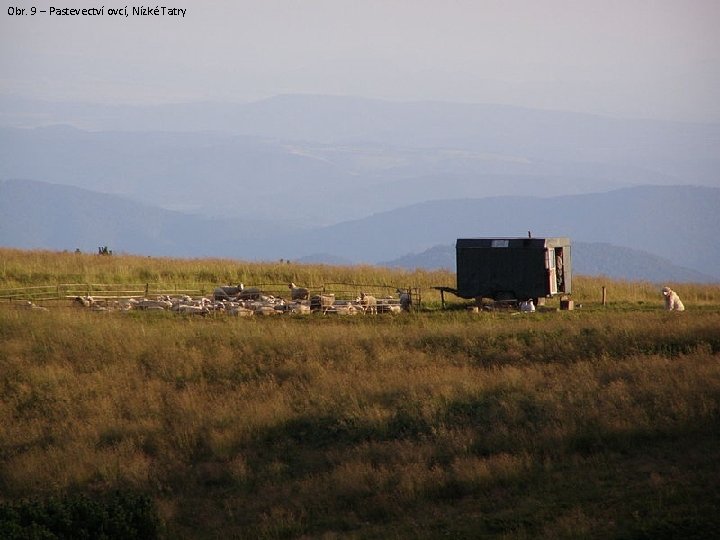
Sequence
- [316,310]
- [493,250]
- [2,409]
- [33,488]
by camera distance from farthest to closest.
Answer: [493,250] → [316,310] → [2,409] → [33,488]

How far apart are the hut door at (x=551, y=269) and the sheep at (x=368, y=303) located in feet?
20.2

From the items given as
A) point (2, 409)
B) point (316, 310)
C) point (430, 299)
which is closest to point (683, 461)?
point (2, 409)

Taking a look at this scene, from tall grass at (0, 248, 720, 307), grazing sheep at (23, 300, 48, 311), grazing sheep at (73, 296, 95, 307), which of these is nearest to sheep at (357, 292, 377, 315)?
tall grass at (0, 248, 720, 307)

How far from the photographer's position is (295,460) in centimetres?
2216

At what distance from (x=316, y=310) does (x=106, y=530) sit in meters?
20.3

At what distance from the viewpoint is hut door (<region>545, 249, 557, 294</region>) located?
126 ft

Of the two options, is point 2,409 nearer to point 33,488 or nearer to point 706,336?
point 33,488

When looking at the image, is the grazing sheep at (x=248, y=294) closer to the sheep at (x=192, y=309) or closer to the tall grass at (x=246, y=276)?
the sheep at (x=192, y=309)

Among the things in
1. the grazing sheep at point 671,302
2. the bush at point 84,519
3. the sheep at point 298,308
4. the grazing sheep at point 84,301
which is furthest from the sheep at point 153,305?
the bush at point 84,519

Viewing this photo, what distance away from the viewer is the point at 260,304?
37000mm

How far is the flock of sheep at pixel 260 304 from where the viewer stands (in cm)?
3619

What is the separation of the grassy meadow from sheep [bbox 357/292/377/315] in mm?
1556

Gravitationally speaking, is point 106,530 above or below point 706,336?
below

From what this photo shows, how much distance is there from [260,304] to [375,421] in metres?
14.5
